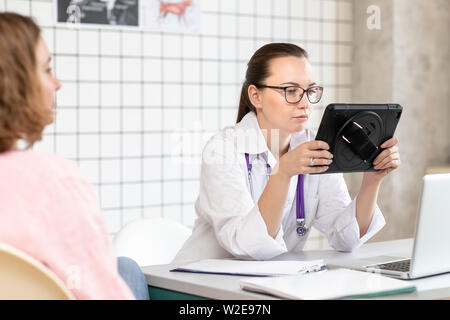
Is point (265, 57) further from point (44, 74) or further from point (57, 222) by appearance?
point (57, 222)

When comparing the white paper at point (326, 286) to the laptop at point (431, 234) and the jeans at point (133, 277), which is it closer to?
the laptop at point (431, 234)

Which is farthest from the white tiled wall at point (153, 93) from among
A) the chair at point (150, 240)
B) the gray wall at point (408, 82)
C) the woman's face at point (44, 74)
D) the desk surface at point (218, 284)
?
the woman's face at point (44, 74)

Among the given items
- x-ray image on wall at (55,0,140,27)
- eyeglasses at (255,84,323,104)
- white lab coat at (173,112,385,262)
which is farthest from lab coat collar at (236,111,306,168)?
x-ray image on wall at (55,0,140,27)

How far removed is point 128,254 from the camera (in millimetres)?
1954

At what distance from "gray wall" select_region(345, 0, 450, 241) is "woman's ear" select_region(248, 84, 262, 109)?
63.9 inches

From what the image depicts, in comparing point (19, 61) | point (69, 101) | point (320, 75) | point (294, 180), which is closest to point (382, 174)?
point (294, 180)

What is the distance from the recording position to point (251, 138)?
1.92 metres

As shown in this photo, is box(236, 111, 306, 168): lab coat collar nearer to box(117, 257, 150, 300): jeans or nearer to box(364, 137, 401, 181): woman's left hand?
box(364, 137, 401, 181): woman's left hand

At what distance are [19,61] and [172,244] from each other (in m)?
1.16

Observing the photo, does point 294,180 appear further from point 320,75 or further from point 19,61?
point 320,75

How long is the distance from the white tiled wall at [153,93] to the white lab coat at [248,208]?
1.12 m

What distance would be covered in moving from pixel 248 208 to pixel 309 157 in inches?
10.2

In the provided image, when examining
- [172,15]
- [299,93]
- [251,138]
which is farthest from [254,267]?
[172,15]

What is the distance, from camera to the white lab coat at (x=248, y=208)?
169 cm
